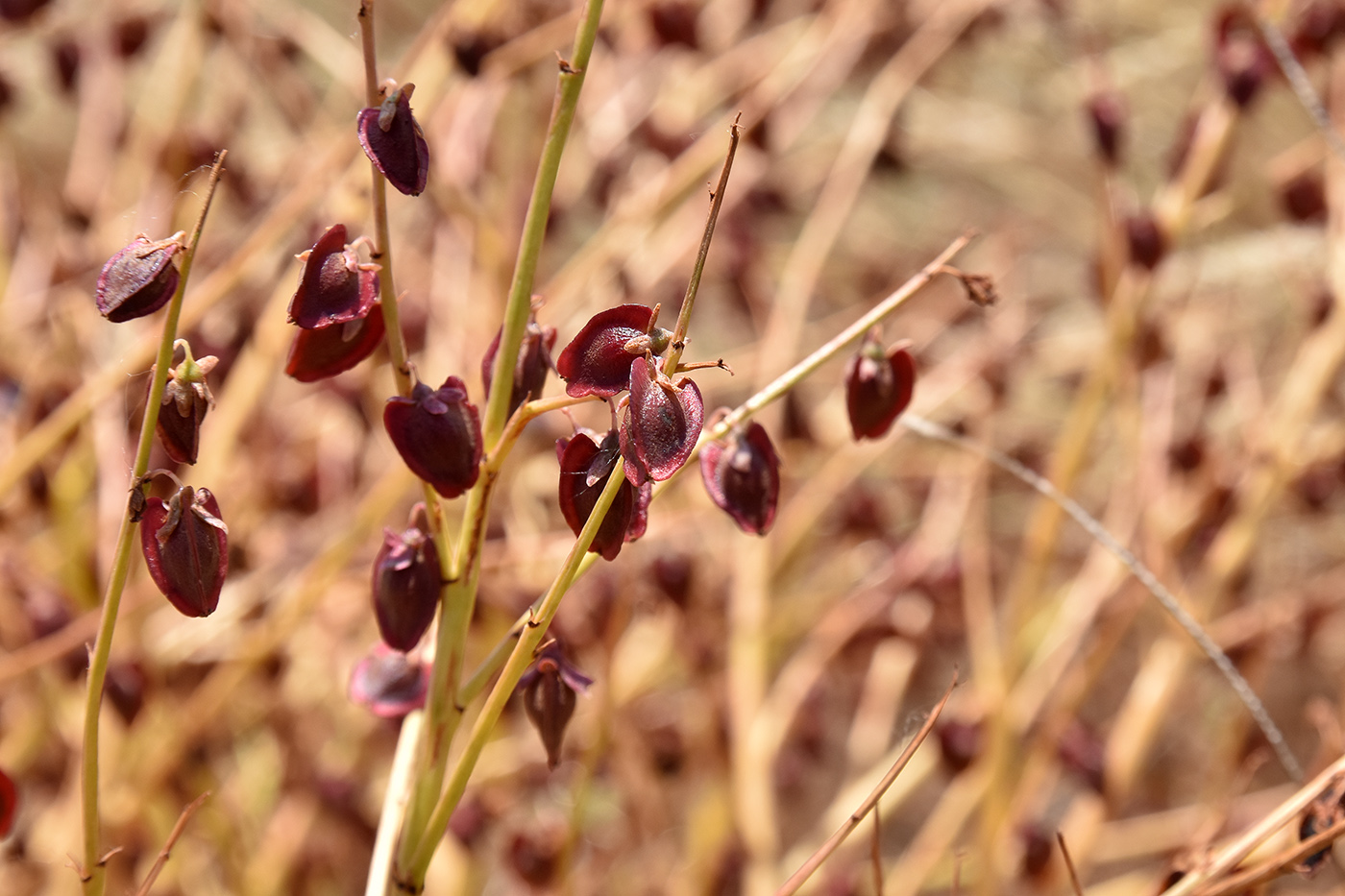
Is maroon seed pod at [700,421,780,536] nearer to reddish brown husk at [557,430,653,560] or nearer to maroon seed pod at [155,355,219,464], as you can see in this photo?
reddish brown husk at [557,430,653,560]

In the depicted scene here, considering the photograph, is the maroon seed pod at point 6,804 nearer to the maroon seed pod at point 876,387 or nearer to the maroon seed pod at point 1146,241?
the maroon seed pod at point 876,387

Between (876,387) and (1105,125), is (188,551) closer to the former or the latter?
(876,387)

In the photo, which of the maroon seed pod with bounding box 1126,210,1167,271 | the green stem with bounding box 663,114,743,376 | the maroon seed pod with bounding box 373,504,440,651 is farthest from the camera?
the maroon seed pod with bounding box 1126,210,1167,271

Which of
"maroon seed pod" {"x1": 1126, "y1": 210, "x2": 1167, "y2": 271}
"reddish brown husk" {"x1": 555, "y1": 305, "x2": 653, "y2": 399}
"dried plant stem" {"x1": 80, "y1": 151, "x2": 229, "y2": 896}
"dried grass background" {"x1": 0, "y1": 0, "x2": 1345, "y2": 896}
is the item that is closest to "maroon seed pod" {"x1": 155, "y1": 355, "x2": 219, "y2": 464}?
"dried plant stem" {"x1": 80, "y1": 151, "x2": 229, "y2": 896}

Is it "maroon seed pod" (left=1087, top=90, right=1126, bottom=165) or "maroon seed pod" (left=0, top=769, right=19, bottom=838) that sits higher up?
"maroon seed pod" (left=1087, top=90, right=1126, bottom=165)

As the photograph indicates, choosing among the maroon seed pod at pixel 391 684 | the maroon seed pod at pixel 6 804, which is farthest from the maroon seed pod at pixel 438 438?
the maroon seed pod at pixel 6 804

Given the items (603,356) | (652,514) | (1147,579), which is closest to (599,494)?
(603,356)

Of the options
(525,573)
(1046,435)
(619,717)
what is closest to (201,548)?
(619,717)
